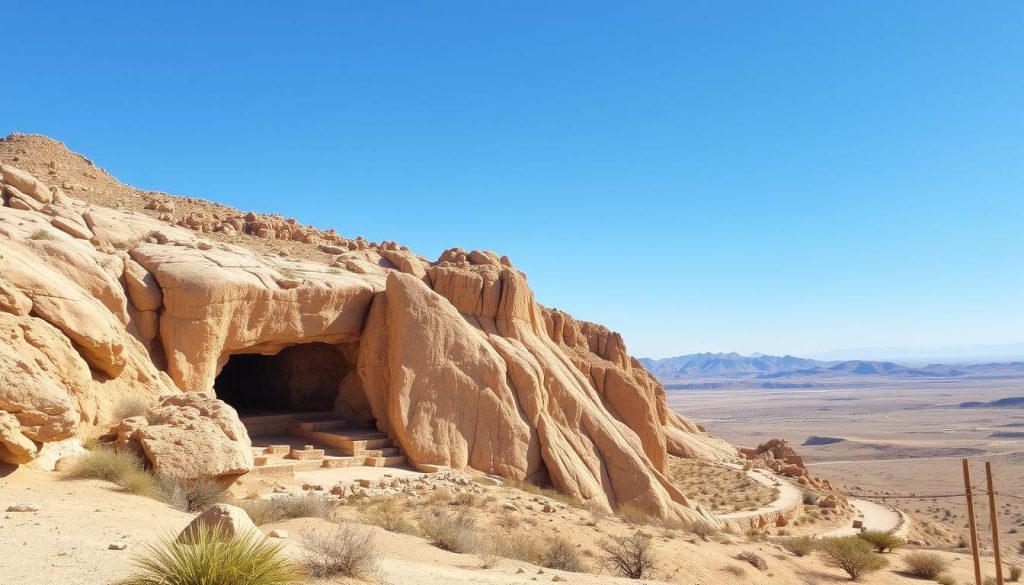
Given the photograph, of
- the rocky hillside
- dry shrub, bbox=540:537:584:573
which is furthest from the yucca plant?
dry shrub, bbox=540:537:584:573

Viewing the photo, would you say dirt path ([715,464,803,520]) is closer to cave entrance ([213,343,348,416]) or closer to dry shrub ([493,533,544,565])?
dry shrub ([493,533,544,565])

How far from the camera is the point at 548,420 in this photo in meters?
19.6

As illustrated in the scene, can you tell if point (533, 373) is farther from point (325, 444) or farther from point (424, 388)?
point (325, 444)

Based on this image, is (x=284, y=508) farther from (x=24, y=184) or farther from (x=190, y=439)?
(x=24, y=184)

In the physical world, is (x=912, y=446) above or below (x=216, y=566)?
below

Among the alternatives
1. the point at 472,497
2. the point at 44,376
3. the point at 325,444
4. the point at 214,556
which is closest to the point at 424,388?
the point at 325,444

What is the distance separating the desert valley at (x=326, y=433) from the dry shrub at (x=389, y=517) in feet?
0.27

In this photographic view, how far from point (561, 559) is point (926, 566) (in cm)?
1023

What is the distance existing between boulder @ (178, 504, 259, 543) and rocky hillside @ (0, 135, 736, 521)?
4278 millimetres

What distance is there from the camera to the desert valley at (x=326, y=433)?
919 cm

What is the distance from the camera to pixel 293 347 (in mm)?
23266

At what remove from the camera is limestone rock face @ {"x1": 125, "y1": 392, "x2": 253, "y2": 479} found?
1152 centimetres

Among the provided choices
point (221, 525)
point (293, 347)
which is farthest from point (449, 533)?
point (293, 347)

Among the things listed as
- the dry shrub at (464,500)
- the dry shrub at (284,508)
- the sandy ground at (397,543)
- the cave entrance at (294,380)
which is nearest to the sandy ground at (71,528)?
the sandy ground at (397,543)
